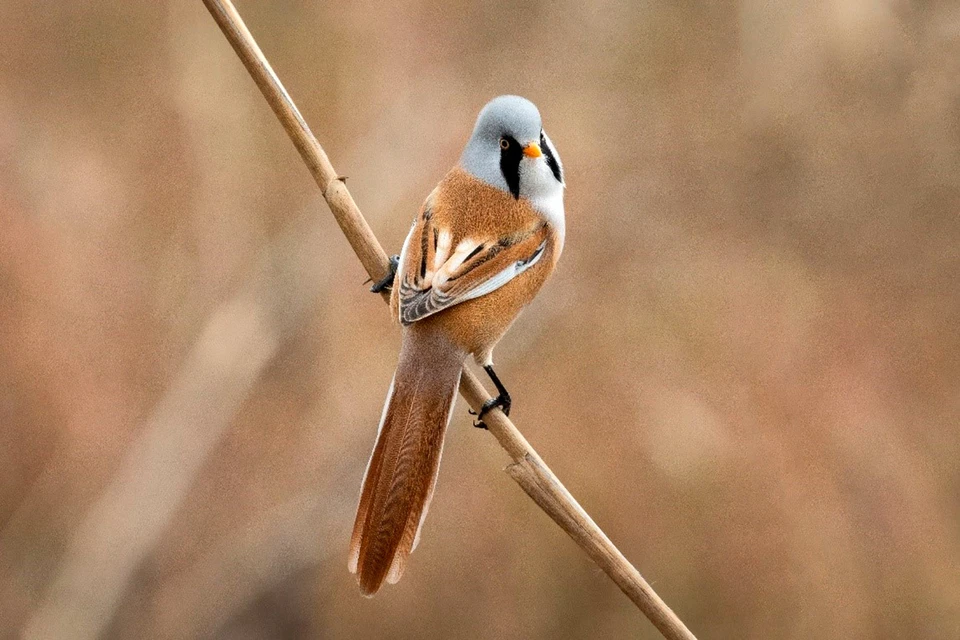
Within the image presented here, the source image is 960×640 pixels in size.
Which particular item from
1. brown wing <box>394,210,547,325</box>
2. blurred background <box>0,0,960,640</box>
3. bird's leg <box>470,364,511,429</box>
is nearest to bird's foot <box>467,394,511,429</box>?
bird's leg <box>470,364,511,429</box>

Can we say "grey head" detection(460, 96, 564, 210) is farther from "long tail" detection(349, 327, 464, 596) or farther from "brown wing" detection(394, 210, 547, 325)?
"long tail" detection(349, 327, 464, 596)

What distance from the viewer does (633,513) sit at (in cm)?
459

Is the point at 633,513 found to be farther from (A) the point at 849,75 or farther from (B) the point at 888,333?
(A) the point at 849,75

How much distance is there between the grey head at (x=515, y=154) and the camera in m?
1.86

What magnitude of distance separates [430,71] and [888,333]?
7.43 feet

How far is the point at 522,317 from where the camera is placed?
416 centimetres

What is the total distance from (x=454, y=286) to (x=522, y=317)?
203cm

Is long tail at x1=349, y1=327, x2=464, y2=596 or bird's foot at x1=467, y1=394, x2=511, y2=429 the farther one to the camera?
bird's foot at x1=467, y1=394, x2=511, y2=429

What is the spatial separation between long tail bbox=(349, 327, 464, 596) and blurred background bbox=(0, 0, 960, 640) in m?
2.03

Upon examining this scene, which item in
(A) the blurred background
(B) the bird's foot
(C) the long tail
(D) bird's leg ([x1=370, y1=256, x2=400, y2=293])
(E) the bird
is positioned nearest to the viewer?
(C) the long tail

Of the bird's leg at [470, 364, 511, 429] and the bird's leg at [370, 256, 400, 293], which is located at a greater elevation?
the bird's leg at [370, 256, 400, 293]

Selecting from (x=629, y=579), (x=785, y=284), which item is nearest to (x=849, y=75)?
(x=785, y=284)

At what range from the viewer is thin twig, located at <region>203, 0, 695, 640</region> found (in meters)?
1.79

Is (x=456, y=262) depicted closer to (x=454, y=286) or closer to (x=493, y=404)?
(x=454, y=286)
